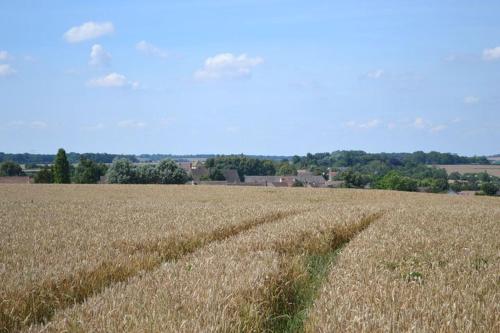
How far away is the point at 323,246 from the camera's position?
473 inches

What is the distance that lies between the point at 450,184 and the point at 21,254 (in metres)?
98.5

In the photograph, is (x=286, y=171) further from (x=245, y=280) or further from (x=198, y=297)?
(x=198, y=297)

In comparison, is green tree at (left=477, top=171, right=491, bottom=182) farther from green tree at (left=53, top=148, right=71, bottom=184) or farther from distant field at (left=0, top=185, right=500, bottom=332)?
distant field at (left=0, top=185, right=500, bottom=332)

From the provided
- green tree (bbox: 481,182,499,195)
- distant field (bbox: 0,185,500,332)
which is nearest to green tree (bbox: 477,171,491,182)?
green tree (bbox: 481,182,499,195)

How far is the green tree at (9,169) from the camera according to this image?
101438 mm

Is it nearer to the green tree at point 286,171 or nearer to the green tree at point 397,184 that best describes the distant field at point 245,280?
the green tree at point 397,184

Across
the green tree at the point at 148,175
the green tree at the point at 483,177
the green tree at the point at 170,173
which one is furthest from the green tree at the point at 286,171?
the green tree at the point at 148,175

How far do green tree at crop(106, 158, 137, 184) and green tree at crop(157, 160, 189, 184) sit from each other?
371 centimetres

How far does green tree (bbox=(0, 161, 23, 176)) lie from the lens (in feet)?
333

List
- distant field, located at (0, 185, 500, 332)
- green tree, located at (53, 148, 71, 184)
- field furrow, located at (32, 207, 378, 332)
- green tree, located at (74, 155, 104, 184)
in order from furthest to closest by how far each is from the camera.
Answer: green tree, located at (74, 155, 104, 184), green tree, located at (53, 148, 71, 184), distant field, located at (0, 185, 500, 332), field furrow, located at (32, 207, 378, 332)

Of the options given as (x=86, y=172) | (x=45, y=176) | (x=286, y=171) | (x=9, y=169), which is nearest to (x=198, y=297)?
(x=45, y=176)

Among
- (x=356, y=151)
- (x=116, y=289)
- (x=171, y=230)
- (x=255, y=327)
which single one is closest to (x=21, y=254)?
(x=116, y=289)

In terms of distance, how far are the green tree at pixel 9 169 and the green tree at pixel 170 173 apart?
4806cm

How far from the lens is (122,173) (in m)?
65.8
